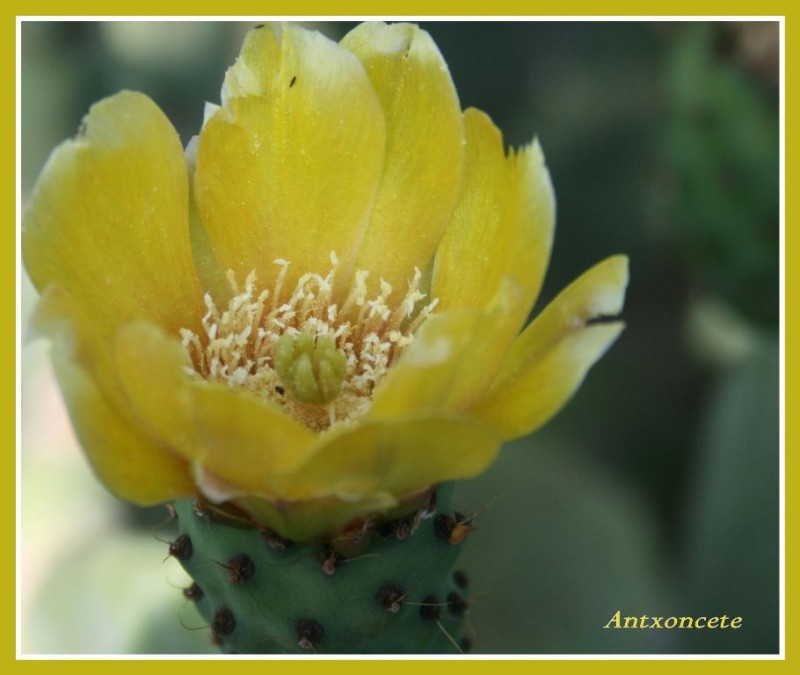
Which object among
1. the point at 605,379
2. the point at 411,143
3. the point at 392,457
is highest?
the point at 411,143

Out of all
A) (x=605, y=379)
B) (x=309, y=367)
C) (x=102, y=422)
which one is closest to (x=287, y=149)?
(x=309, y=367)

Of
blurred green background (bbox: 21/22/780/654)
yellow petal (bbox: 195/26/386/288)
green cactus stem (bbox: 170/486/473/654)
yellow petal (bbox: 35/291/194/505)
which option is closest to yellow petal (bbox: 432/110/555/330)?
yellow petal (bbox: 195/26/386/288)

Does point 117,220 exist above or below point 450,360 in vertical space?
above

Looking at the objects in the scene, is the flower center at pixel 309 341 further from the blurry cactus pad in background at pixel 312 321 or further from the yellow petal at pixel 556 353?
the yellow petal at pixel 556 353

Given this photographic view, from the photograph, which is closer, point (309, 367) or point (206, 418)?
point (206, 418)

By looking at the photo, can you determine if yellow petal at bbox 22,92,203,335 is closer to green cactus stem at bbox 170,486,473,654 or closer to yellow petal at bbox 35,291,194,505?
yellow petal at bbox 35,291,194,505

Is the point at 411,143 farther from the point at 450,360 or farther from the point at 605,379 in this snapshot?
the point at 605,379

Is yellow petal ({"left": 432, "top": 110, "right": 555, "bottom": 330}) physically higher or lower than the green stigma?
higher
